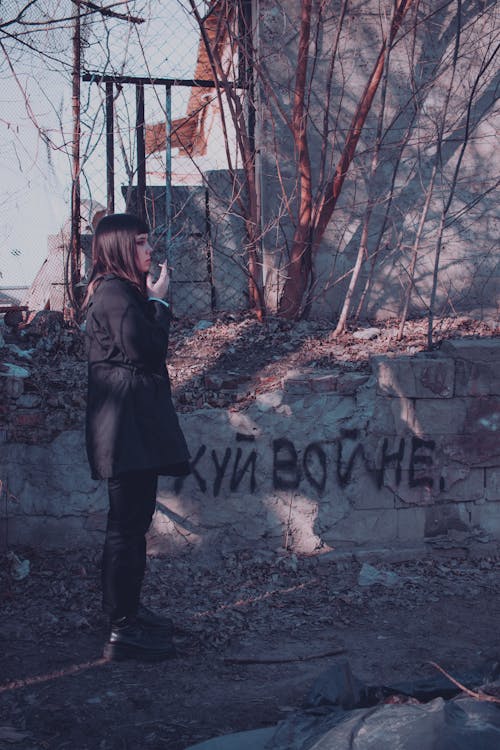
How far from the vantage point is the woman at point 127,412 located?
2908mm

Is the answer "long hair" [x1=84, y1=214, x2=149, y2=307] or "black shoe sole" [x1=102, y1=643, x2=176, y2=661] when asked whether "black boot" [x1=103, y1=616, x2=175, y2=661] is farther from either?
"long hair" [x1=84, y1=214, x2=149, y2=307]

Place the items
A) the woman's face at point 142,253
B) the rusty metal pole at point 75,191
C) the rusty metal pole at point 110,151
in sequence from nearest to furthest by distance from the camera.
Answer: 1. the woman's face at point 142,253
2. the rusty metal pole at point 75,191
3. the rusty metal pole at point 110,151

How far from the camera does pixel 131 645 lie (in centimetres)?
302

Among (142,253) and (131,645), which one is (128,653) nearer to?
(131,645)

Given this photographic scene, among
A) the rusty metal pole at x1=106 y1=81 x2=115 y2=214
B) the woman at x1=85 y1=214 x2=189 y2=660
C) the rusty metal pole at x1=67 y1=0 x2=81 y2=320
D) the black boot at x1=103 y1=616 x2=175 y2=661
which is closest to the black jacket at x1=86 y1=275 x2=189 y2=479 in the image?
the woman at x1=85 y1=214 x2=189 y2=660

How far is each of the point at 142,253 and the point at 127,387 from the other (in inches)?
21.7

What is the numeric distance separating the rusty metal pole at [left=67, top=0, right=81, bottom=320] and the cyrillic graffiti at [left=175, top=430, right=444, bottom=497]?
1.85 m

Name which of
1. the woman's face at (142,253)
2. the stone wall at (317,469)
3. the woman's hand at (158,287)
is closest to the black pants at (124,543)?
the woman's hand at (158,287)

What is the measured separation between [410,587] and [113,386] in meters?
2.02

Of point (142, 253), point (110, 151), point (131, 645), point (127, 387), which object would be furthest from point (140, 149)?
point (131, 645)

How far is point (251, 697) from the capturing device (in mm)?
2830

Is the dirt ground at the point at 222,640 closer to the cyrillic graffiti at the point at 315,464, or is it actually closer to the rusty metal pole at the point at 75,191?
the cyrillic graffiti at the point at 315,464

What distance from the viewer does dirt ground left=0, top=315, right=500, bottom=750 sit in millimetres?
2664

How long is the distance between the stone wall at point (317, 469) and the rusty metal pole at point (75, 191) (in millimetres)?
1246
